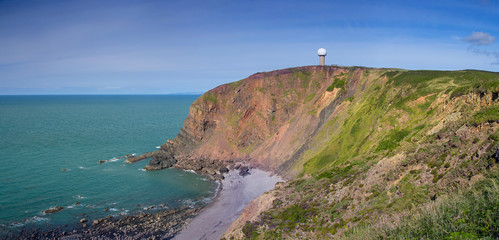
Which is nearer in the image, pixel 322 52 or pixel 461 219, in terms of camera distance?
pixel 461 219

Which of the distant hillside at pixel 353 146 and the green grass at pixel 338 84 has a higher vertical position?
A: the green grass at pixel 338 84

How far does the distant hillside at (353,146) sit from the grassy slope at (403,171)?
117mm

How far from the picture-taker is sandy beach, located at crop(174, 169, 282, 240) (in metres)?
41.4

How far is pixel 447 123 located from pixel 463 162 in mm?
9341

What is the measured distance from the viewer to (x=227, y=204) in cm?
5112

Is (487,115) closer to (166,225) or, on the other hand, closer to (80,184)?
(166,225)

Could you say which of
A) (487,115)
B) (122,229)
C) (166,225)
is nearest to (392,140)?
(487,115)

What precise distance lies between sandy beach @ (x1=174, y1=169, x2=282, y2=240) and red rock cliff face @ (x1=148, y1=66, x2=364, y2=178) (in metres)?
5.89

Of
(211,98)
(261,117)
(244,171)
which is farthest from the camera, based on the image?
(211,98)

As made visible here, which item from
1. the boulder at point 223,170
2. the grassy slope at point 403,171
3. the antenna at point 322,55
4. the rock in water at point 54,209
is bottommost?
the rock in water at point 54,209

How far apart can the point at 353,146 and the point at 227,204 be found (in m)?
23.1

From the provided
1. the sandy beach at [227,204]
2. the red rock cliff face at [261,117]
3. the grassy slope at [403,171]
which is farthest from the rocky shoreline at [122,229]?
the red rock cliff face at [261,117]

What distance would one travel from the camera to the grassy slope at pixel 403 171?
20547mm

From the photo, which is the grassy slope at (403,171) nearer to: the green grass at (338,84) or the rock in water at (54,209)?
the green grass at (338,84)
